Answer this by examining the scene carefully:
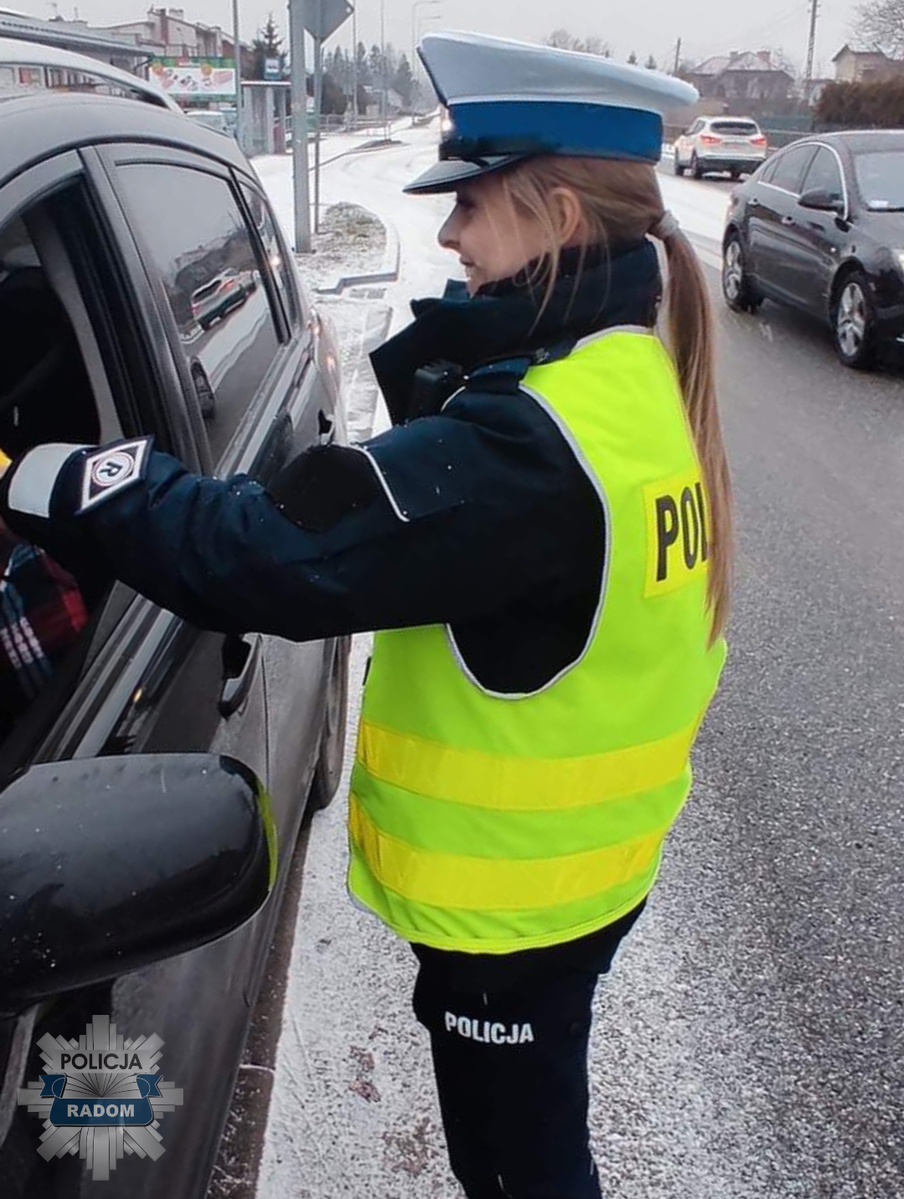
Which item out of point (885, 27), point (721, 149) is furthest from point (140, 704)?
point (885, 27)

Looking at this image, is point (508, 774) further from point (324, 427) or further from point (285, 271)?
point (285, 271)

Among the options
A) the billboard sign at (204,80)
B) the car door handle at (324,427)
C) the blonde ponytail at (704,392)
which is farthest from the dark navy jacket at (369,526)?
the billboard sign at (204,80)

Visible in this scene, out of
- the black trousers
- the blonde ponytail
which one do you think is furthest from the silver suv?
the black trousers

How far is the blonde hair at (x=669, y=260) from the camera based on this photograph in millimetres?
1401

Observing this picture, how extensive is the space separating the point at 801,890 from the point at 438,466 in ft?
7.22

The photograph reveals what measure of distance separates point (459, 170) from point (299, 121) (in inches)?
504

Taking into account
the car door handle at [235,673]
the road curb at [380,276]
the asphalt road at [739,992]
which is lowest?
the asphalt road at [739,992]

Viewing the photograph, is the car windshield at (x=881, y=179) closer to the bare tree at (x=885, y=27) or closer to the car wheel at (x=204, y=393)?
the car wheel at (x=204, y=393)

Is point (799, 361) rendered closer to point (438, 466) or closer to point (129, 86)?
point (129, 86)

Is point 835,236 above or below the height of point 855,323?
above

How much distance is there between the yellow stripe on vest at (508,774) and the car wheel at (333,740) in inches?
54.9

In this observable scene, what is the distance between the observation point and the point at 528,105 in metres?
1.37

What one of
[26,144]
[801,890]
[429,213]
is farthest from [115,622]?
[429,213]

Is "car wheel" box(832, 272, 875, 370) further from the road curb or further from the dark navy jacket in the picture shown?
the dark navy jacket
